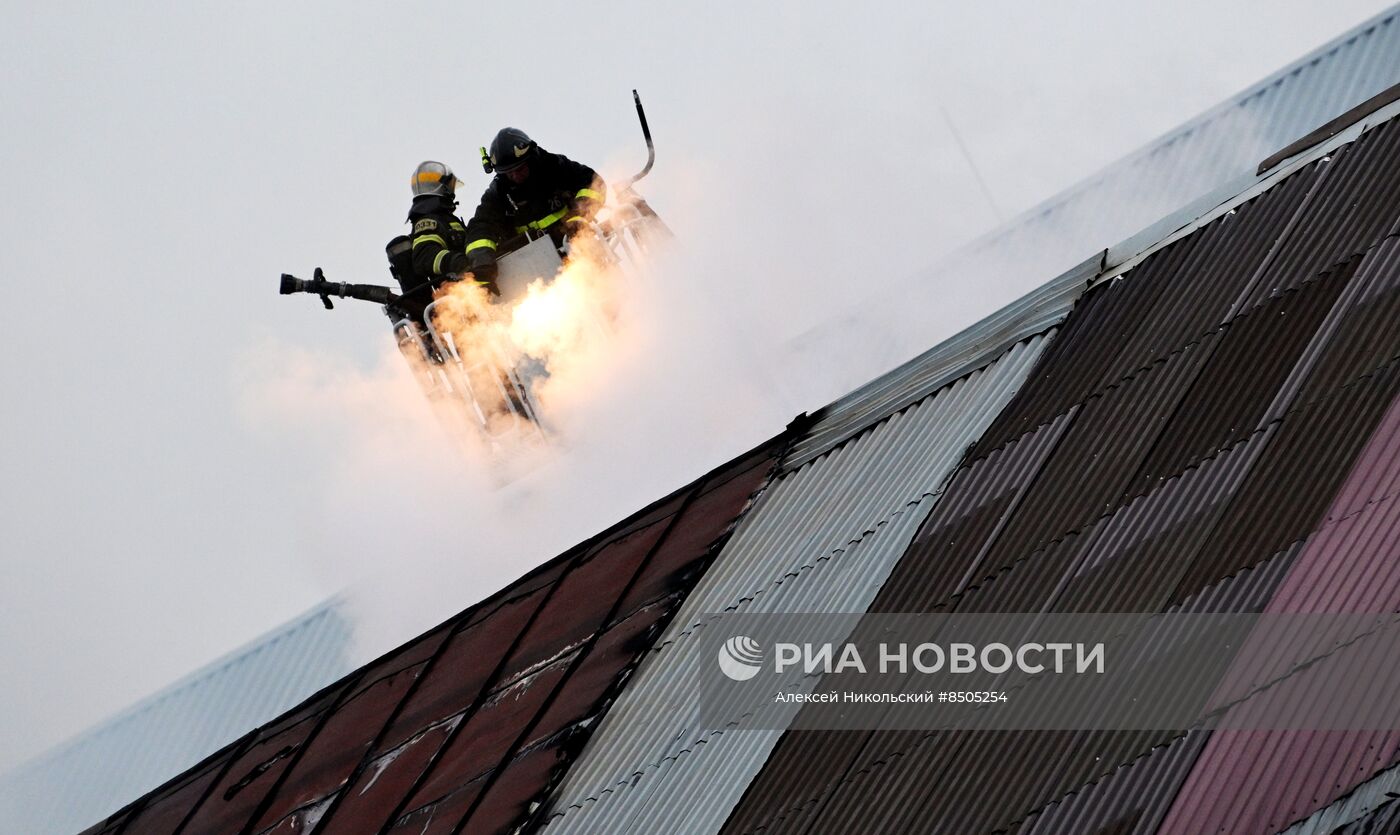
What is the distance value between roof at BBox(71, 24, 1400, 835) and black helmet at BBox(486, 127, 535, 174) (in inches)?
171

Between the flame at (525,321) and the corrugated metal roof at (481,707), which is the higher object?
the flame at (525,321)

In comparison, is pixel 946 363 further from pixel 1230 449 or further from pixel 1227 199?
pixel 1230 449

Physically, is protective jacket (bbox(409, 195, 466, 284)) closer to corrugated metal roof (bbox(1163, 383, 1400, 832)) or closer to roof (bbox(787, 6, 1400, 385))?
roof (bbox(787, 6, 1400, 385))

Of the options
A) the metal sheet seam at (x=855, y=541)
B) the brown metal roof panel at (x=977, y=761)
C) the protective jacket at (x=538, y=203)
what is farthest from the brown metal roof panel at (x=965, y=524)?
the protective jacket at (x=538, y=203)

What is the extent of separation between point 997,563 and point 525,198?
870 centimetres

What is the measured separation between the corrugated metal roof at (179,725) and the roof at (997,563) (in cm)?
683

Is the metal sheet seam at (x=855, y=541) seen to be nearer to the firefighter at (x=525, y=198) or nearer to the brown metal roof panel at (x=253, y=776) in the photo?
the brown metal roof panel at (x=253, y=776)

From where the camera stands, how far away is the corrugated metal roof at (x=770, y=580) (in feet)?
36.0

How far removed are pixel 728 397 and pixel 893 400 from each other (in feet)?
Result: 18.9

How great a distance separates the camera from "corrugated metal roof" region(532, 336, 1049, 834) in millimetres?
10961

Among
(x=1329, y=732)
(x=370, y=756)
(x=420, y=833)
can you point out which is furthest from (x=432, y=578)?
(x=1329, y=732)

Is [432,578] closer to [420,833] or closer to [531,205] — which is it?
[531,205]

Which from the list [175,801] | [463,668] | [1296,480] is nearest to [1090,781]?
[1296,480]

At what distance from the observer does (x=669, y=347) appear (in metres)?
19.5
